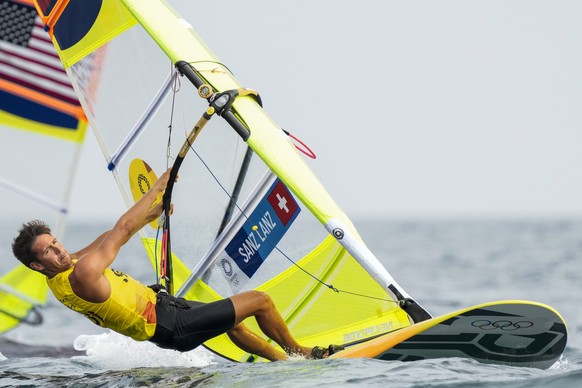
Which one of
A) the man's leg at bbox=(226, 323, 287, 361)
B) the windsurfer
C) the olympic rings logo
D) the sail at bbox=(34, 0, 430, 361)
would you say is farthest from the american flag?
the olympic rings logo

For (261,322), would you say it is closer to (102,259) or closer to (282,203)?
(282,203)

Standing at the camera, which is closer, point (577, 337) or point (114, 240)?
point (114, 240)

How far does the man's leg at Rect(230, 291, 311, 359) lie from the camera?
20.2ft

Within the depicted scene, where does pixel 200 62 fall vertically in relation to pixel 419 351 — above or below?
above

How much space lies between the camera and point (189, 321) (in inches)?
243

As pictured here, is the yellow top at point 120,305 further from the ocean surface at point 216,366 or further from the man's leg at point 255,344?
the man's leg at point 255,344

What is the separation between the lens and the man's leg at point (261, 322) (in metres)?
6.17

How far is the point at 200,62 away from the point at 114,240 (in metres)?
1.76

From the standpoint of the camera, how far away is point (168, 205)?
6.42 metres

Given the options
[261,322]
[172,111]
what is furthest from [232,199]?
[261,322]

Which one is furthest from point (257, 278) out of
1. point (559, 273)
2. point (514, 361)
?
point (559, 273)

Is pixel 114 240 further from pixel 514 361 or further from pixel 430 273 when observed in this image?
pixel 430 273

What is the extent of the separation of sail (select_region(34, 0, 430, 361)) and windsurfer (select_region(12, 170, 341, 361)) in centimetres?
55

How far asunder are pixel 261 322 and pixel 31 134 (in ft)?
18.0
